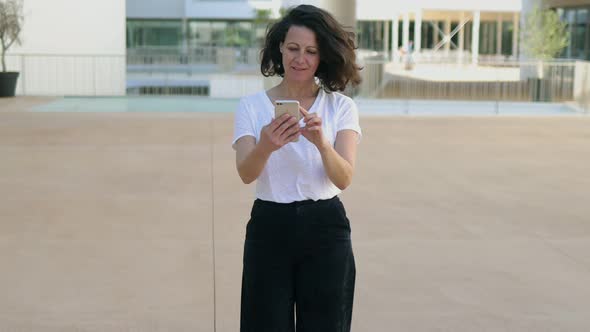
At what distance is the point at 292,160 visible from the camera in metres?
3.40

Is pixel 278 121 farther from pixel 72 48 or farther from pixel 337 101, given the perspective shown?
pixel 72 48

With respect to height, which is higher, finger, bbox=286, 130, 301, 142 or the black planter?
finger, bbox=286, 130, 301, 142

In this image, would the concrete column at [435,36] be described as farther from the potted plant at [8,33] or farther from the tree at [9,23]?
the potted plant at [8,33]

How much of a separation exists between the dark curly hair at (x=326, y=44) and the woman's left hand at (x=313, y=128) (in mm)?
362

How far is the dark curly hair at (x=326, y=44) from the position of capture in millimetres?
3451

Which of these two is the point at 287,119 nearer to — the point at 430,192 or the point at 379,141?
the point at 430,192

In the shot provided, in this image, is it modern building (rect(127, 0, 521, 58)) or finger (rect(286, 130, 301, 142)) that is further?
modern building (rect(127, 0, 521, 58))

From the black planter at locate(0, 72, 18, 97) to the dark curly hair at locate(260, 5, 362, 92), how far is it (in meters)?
19.7

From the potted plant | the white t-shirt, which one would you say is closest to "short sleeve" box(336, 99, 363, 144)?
the white t-shirt

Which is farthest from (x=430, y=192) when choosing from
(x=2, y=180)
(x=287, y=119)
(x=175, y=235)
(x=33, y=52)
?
(x=33, y=52)

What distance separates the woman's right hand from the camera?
10.2 ft

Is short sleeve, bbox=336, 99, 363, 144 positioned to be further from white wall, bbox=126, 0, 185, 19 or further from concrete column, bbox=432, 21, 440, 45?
white wall, bbox=126, 0, 185, 19

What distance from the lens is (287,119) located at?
3.11 meters

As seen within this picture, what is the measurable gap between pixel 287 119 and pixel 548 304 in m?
3.42
